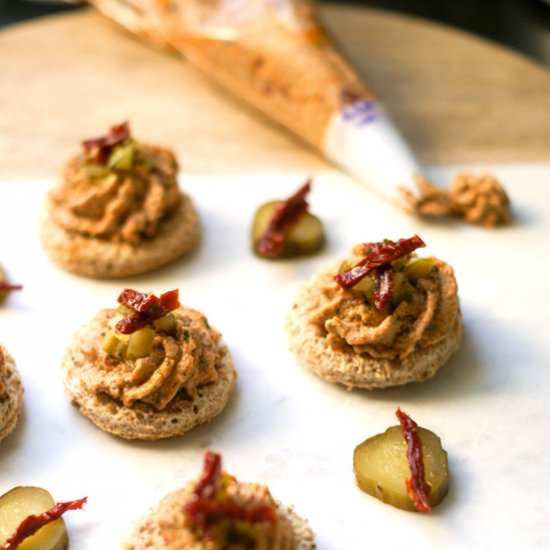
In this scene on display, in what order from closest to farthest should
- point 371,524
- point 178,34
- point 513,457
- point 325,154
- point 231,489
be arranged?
point 231,489
point 371,524
point 513,457
point 325,154
point 178,34

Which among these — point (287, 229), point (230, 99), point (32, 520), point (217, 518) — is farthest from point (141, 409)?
point (230, 99)

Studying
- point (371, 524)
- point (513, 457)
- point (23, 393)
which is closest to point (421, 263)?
point (513, 457)

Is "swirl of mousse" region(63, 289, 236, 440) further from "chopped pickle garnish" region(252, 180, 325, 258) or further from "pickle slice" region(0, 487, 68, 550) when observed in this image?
"chopped pickle garnish" region(252, 180, 325, 258)

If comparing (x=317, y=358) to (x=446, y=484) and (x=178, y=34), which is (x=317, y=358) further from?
(x=178, y=34)

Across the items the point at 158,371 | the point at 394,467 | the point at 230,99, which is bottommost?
the point at 230,99

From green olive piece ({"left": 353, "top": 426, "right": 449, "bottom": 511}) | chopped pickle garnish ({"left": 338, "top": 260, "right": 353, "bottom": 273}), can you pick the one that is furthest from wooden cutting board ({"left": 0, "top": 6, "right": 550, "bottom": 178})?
green olive piece ({"left": 353, "top": 426, "right": 449, "bottom": 511})

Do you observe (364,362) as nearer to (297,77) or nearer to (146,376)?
(146,376)

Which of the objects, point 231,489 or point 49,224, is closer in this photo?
point 231,489
